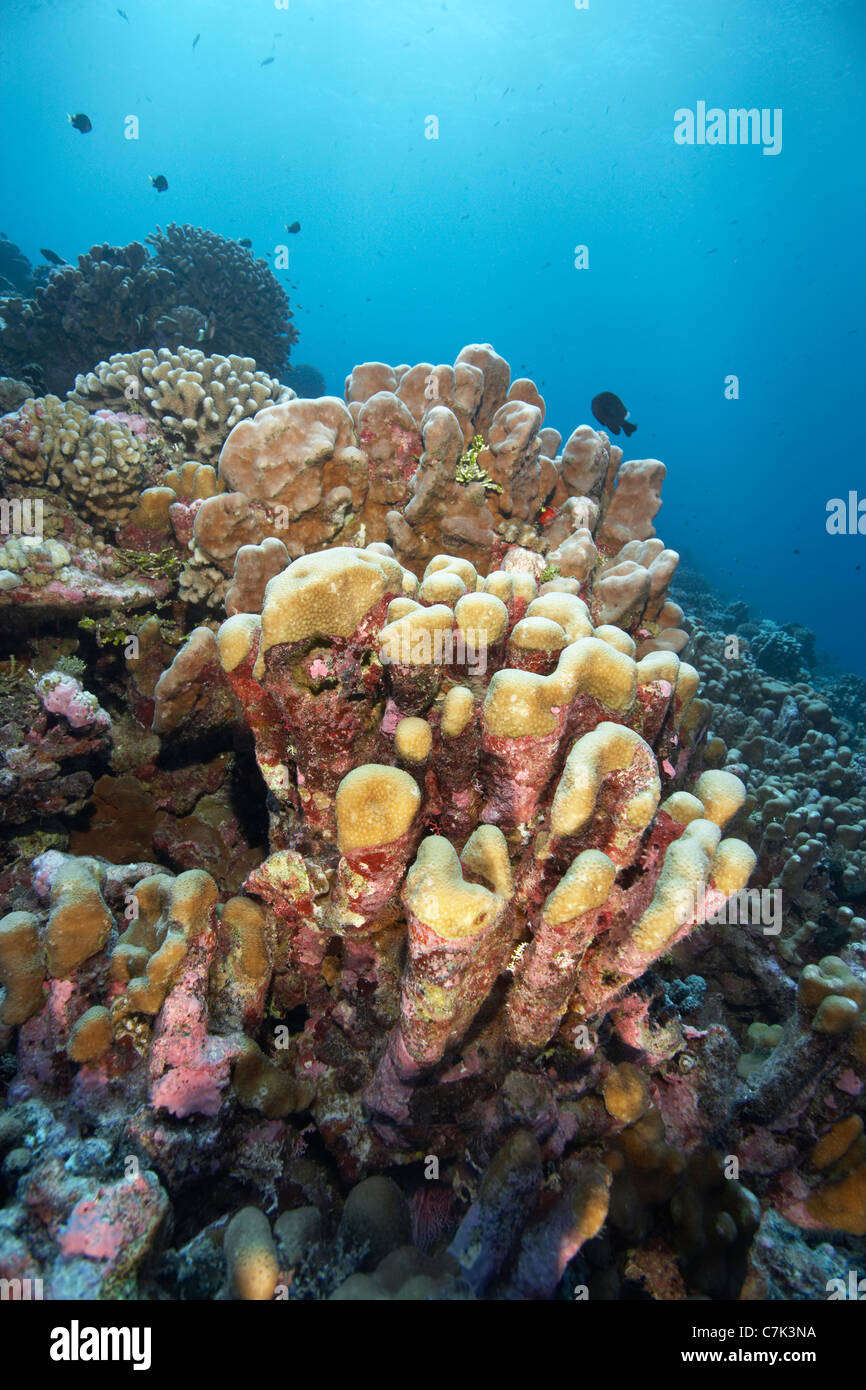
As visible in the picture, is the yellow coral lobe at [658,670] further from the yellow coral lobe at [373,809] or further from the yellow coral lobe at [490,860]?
the yellow coral lobe at [373,809]

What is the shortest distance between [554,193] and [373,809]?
12177 cm

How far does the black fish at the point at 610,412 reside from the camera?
8.12 m

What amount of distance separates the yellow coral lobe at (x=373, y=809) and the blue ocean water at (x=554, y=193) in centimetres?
4052

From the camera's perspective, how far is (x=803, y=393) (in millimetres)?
93688

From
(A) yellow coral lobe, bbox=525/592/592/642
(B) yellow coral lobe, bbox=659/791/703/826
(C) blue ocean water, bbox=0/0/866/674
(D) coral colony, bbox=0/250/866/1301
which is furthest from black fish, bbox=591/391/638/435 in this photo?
(C) blue ocean water, bbox=0/0/866/674

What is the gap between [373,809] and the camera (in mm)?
1908

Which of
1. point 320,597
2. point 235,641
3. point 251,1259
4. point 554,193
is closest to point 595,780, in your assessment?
point 320,597

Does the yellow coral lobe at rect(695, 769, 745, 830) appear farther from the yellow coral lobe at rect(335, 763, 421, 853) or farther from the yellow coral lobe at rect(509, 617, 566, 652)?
the yellow coral lobe at rect(335, 763, 421, 853)

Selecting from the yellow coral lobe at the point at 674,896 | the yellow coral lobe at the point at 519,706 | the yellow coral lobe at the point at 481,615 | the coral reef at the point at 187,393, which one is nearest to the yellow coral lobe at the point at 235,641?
the yellow coral lobe at the point at 481,615

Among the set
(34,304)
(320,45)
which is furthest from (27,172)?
(34,304)

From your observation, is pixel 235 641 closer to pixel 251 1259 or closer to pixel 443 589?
pixel 443 589

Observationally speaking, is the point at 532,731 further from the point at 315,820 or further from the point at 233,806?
the point at 233,806

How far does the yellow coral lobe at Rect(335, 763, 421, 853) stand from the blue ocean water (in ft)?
133

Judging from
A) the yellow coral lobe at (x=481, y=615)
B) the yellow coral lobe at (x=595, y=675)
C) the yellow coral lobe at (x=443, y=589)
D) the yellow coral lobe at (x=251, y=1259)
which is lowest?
the yellow coral lobe at (x=251, y=1259)
